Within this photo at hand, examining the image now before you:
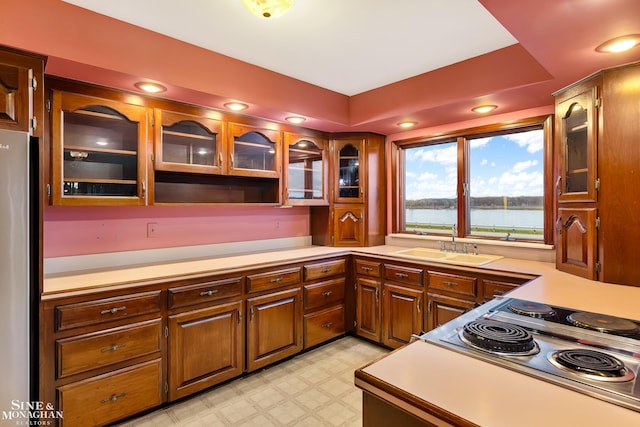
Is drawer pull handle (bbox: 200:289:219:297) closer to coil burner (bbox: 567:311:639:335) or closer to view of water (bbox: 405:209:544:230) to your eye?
coil burner (bbox: 567:311:639:335)

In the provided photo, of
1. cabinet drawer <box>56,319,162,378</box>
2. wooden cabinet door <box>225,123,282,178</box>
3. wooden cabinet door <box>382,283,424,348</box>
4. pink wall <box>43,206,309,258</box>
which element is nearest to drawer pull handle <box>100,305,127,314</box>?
cabinet drawer <box>56,319,162,378</box>

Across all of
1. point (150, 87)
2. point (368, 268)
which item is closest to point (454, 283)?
point (368, 268)

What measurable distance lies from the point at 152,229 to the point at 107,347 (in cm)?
105

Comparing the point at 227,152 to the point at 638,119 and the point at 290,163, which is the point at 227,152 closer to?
the point at 290,163

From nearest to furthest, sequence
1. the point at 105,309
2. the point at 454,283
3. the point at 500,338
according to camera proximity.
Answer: the point at 500,338, the point at 105,309, the point at 454,283

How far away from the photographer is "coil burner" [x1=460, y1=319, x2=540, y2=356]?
1.09 metres

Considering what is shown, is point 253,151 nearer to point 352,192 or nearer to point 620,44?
point 352,192

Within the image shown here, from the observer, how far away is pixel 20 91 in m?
1.78

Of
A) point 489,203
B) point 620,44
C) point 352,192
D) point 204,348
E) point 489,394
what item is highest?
point 620,44

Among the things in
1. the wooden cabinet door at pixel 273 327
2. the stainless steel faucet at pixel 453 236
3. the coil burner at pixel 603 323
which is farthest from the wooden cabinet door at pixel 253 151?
the coil burner at pixel 603 323

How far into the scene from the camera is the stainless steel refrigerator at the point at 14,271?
5.47 feet

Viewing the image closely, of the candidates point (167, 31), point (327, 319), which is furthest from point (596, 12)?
point (327, 319)

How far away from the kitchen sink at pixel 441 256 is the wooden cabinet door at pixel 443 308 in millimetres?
321

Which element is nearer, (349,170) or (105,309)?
(105,309)
